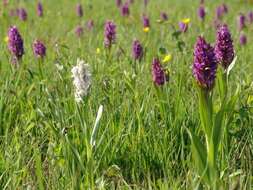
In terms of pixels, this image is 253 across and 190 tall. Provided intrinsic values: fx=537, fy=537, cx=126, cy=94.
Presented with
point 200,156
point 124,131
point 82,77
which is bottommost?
point 200,156

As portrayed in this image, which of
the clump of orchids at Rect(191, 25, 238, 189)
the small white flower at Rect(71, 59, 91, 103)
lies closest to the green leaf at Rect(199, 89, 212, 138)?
the clump of orchids at Rect(191, 25, 238, 189)

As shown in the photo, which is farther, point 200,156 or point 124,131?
point 124,131

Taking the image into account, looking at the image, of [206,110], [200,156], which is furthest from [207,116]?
[200,156]

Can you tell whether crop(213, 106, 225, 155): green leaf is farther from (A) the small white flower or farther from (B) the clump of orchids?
(A) the small white flower

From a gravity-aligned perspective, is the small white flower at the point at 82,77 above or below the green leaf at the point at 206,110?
above

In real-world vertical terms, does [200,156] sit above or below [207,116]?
below

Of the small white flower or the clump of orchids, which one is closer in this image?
the clump of orchids

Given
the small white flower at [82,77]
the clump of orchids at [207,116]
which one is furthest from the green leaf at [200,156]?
the small white flower at [82,77]

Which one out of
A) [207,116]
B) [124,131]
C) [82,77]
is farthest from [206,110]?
[124,131]

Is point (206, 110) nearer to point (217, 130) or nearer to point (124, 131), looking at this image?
point (217, 130)

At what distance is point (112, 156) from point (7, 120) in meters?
0.73

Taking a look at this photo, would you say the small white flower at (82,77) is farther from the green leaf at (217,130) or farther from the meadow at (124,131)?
the green leaf at (217,130)

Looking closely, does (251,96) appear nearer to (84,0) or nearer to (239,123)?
(239,123)

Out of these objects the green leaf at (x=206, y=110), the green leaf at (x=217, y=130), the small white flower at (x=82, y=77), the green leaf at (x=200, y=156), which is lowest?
the green leaf at (x=200, y=156)
